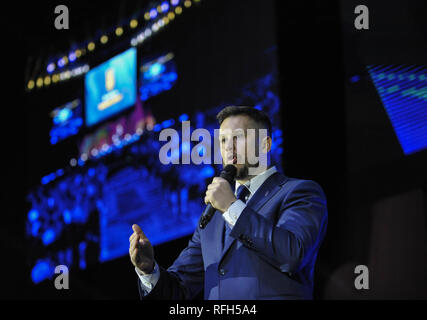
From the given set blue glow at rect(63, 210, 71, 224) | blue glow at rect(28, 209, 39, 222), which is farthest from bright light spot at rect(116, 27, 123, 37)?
blue glow at rect(28, 209, 39, 222)

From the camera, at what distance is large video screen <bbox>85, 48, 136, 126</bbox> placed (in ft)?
14.4

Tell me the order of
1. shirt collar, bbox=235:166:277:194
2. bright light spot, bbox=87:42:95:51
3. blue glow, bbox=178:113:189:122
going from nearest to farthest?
shirt collar, bbox=235:166:277:194, blue glow, bbox=178:113:189:122, bright light spot, bbox=87:42:95:51

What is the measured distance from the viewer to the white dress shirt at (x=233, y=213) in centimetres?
174

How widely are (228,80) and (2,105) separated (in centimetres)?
246

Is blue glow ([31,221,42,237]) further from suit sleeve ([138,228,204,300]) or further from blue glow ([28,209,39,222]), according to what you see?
suit sleeve ([138,228,204,300])

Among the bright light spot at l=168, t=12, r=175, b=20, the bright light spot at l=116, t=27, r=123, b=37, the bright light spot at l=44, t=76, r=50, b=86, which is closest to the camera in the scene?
the bright light spot at l=168, t=12, r=175, b=20

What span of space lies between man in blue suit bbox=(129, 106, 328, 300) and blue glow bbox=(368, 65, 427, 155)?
1.26 metres

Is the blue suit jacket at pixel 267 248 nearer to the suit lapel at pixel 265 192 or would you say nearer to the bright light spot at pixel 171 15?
the suit lapel at pixel 265 192

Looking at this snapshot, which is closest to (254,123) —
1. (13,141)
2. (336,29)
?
(336,29)

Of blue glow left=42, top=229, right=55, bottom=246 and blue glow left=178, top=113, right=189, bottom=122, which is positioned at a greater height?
blue glow left=178, top=113, right=189, bottom=122

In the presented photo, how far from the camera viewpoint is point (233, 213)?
5.71 ft

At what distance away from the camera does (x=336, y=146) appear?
130 inches
